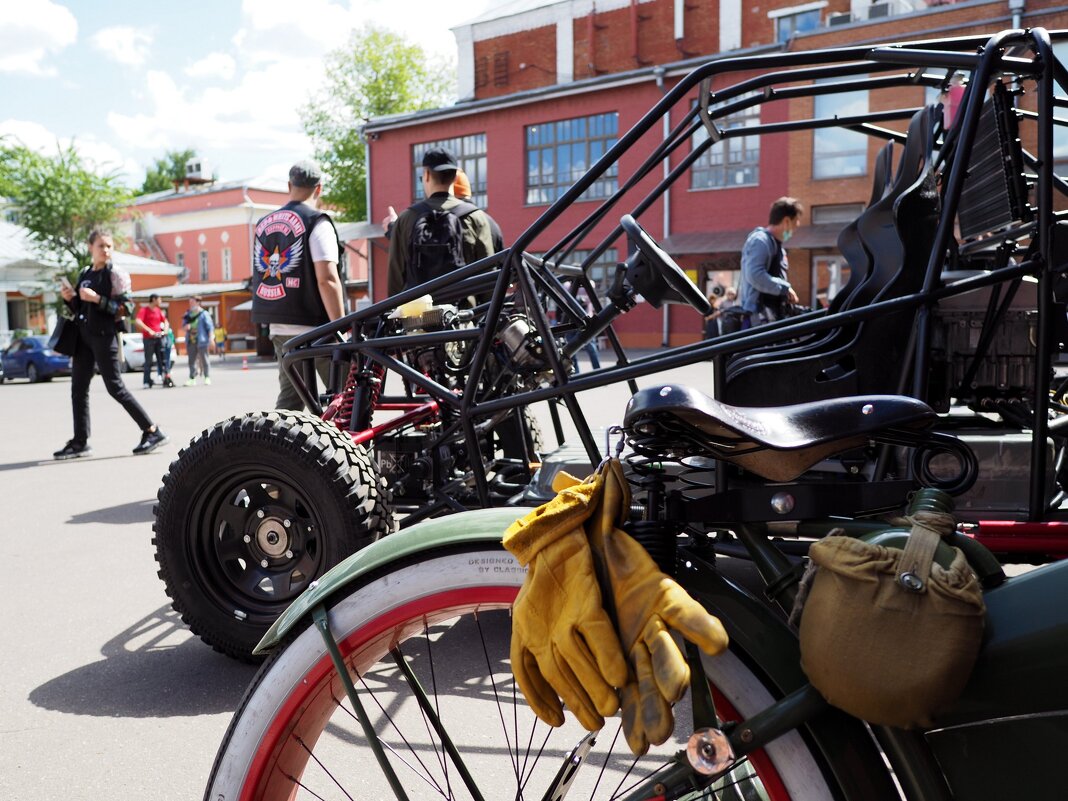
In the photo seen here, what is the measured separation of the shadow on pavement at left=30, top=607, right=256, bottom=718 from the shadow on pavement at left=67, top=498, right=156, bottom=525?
7.66 feet

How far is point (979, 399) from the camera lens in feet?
11.6

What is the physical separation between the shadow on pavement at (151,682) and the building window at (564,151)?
92.7 ft

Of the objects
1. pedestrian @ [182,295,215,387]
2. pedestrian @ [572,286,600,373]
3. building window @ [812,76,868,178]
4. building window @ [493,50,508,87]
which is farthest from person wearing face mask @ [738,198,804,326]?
building window @ [493,50,508,87]

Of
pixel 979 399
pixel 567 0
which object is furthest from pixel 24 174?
pixel 979 399

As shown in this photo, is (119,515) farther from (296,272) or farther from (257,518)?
(257,518)

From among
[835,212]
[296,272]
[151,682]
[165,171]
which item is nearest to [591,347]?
[296,272]

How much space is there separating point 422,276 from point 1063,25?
23.4 metres

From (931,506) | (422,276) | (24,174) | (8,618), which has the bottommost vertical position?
(8,618)

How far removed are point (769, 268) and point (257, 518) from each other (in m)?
5.36

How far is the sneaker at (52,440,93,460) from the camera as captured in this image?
860 centimetres

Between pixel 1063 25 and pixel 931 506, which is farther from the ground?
pixel 1063 25

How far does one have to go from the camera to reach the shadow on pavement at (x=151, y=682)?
311 centimetres

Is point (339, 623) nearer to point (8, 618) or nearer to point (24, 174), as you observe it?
point (8, 618)

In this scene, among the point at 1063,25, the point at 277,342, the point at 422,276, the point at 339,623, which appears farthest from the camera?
the point at 1063,25
